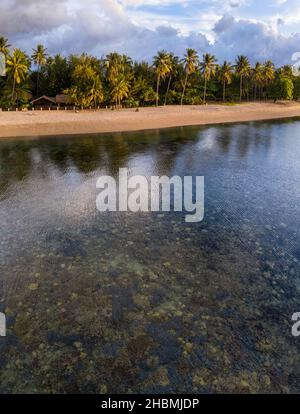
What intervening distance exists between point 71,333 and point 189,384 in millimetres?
3960

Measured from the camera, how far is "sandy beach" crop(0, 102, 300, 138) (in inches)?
2164

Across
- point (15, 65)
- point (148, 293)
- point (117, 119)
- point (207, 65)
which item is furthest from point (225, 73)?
point (148, 293)

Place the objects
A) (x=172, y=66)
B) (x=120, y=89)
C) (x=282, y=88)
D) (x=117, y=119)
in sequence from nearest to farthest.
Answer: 1. (x=117, y=119)
2. (x=120, y=89)
3. (x=172, y=66)
4. (x=282, y=88)

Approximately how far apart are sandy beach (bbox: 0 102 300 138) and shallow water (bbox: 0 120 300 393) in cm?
3331

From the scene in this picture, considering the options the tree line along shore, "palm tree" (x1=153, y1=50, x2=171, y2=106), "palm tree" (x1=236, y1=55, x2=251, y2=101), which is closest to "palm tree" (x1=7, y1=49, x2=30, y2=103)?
the tree line along shore

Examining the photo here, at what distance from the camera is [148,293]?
462 inches

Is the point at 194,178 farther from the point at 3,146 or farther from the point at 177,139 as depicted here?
the point at 3,146

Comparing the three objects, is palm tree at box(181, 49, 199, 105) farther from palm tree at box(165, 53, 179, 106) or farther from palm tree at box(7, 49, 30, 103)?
palm tree at box(7, 49, 30, 103)

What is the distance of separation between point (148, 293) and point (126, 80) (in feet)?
246

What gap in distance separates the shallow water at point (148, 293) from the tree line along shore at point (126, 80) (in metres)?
51.6

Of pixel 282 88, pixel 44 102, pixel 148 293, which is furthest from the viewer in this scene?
pixel 282 88

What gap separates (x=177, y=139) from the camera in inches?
1983

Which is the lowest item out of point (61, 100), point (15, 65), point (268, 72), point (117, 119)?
point (117, 119)

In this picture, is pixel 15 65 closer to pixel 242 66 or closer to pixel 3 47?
pixel 3 47
